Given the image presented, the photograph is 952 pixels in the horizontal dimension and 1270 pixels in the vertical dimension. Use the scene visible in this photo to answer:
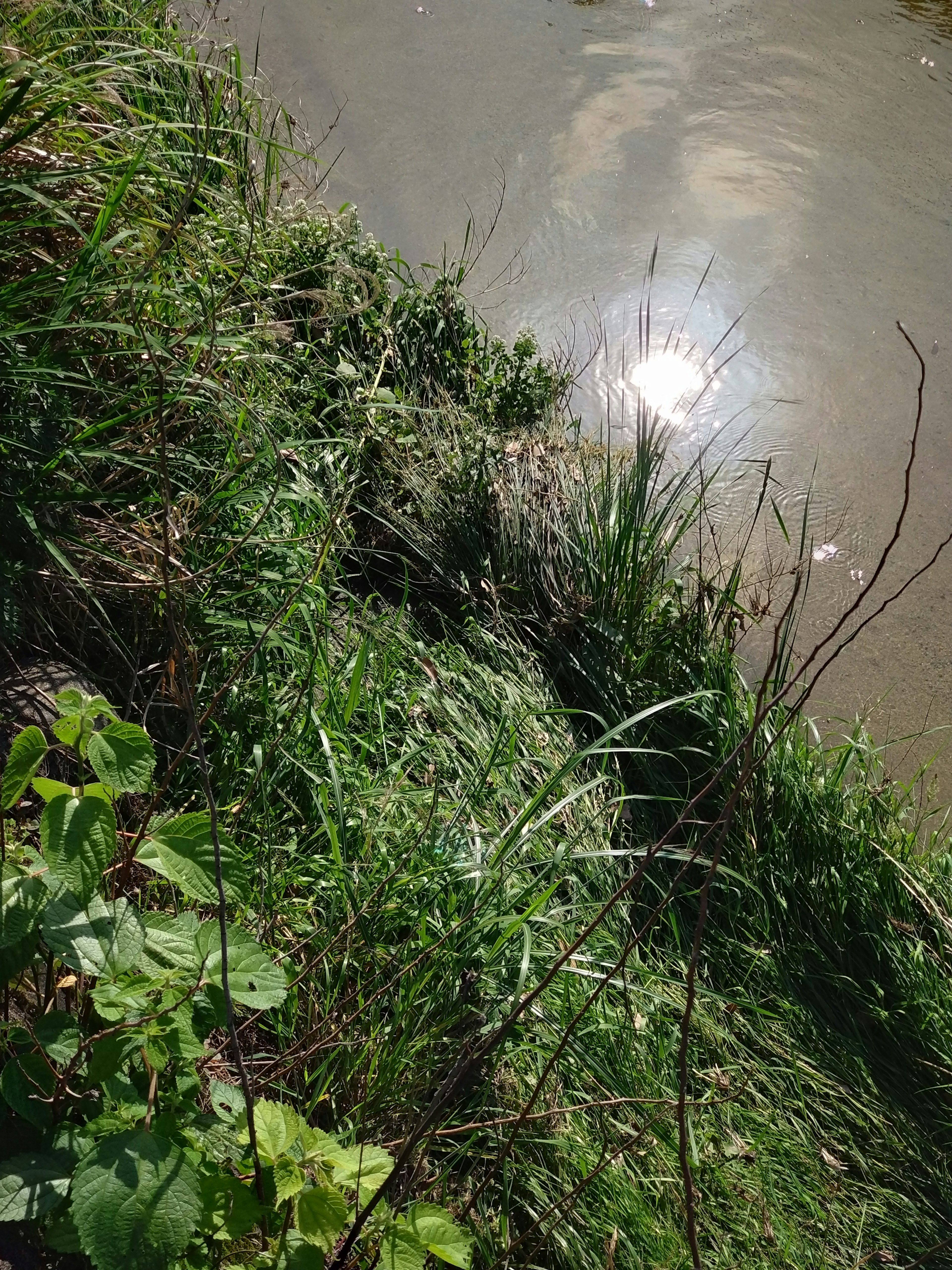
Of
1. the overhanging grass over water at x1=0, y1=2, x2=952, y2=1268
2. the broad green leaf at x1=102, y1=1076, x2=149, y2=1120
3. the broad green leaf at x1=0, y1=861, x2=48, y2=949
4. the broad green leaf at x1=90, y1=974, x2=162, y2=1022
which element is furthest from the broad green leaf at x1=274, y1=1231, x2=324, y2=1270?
the broad green leaf at x1=0, y1=861, x2=48, y2=949

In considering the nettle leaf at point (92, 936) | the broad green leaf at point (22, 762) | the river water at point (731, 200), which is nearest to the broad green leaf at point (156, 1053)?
the nettle leaf at point (92, 936)

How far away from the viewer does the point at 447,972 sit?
6.70 ft

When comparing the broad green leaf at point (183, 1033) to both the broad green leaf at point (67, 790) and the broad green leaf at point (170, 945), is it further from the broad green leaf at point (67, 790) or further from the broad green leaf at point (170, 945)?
the broad green leaf at point (67, 790)

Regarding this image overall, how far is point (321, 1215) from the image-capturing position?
1260 millimetres

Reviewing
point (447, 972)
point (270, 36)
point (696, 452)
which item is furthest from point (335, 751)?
point (270, 36)

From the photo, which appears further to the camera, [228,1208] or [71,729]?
[71,729]

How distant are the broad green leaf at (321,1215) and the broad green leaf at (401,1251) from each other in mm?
92

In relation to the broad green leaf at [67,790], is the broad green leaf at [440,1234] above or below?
below

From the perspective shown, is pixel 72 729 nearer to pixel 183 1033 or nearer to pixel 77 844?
pixel 77 844

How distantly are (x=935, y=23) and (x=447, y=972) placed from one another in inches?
246

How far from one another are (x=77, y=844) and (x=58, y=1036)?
262mm

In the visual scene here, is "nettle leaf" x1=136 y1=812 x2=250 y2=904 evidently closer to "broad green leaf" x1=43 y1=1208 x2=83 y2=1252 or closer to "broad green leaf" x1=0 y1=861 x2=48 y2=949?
"broad green leaf" x1=0 y1=861 x2=48 y2=949

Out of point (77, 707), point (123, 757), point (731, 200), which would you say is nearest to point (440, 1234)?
point (123, 757)

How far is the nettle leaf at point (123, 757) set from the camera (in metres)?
1.33
